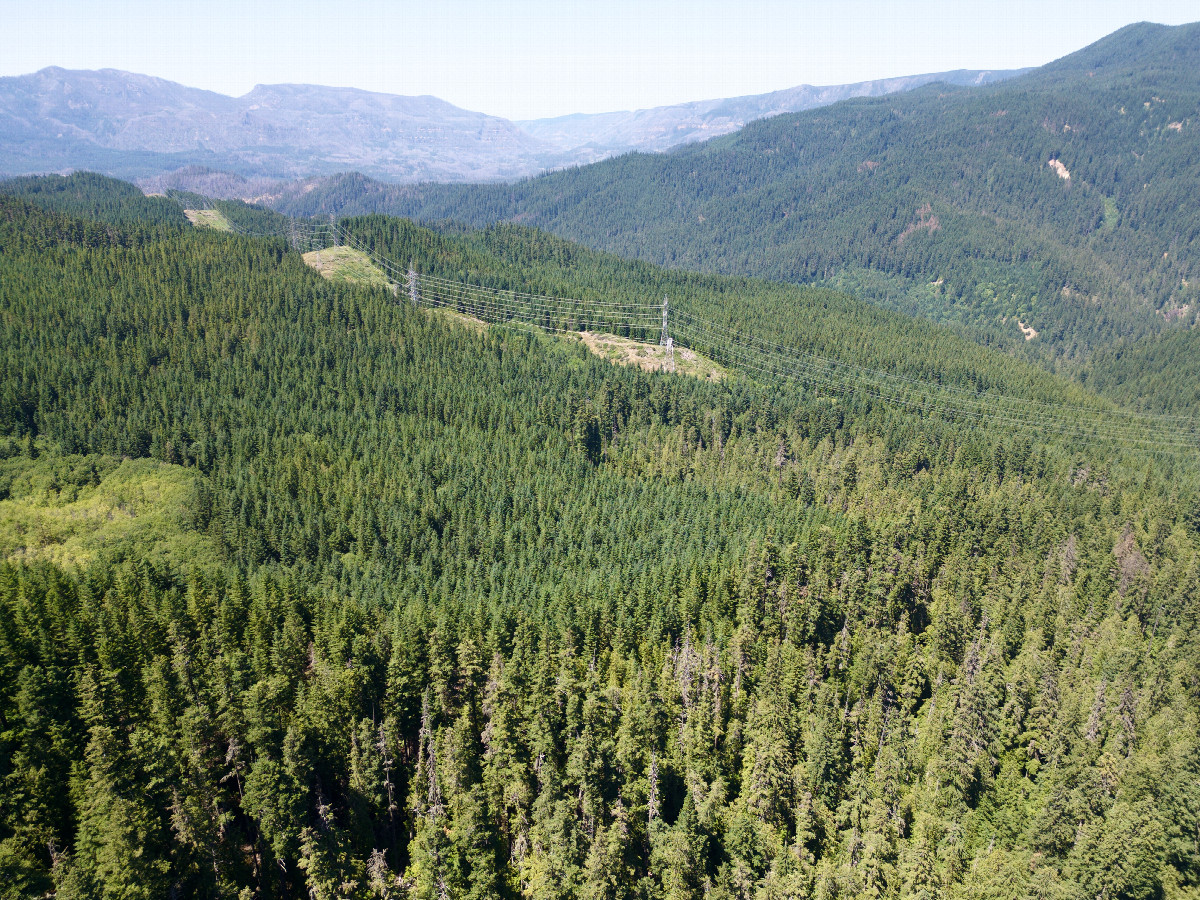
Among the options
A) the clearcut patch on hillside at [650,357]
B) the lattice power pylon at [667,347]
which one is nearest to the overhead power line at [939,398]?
the lattice power pylon at [667,347]

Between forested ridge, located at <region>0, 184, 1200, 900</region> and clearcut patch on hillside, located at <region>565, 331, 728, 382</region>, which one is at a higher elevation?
clearcut patch on hillside, located at <region>565, 331, 728, 382</region>

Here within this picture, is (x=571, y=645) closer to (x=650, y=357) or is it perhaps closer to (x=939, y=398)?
(x=650, y=357)

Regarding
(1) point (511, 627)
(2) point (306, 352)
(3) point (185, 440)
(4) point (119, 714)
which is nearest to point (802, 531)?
(1) point (511, 627)

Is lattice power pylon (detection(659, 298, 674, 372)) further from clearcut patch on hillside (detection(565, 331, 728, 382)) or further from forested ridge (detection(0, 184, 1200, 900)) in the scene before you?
forested ridge (detection(0, 184, 1200, 900))

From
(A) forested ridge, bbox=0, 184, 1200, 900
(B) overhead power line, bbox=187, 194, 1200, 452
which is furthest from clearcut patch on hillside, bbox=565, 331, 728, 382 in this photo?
(A) forested ridge, bbox=0, 184, 1200, 900

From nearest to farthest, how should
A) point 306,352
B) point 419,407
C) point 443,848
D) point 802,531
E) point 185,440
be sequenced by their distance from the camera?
point 443,848
point 802,531
point 185,440
point 419,407
point 306,352

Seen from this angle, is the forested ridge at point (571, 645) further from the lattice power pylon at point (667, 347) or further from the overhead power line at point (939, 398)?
the lattice power pylon at point (667, 347)

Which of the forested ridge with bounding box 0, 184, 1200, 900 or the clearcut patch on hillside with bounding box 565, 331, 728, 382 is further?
the clearcut patch on hillside with bounding box 565, 331, 728, 382

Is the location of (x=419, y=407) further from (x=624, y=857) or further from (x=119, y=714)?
(x=624, y=857)

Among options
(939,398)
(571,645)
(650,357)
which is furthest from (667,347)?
(571,645)
